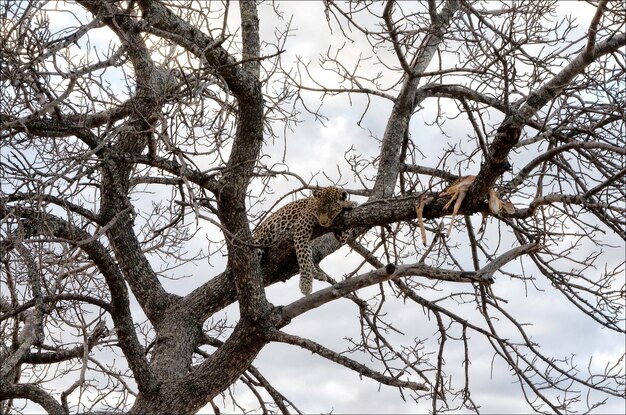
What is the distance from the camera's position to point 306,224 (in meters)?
7.71

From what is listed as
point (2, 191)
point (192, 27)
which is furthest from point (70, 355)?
point (192, 27)

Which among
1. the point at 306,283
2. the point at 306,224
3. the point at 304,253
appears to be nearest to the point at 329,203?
the point at 306,224

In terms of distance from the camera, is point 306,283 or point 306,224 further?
point 306,283

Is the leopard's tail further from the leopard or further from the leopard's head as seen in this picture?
the leopard's head

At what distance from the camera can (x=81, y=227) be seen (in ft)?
24.3

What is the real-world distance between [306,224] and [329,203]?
294mm

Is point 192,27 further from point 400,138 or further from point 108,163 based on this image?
point 400,138

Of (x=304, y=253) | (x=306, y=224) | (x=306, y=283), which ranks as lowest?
(x=306, y=283)

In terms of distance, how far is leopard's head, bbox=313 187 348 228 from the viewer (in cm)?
755

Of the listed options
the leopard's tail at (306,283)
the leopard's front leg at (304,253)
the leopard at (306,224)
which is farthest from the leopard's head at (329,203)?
the leopard's tail at (306,283)

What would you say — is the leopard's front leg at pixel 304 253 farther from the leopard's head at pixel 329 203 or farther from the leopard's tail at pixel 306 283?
the leopard's head at pixel 329 203

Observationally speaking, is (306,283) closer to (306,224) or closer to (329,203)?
(306,224)

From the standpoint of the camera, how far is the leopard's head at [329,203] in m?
Result: 7.55

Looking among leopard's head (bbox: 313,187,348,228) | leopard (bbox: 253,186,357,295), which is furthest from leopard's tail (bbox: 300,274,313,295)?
leopard's head (bbox: 313,187,348,228)
